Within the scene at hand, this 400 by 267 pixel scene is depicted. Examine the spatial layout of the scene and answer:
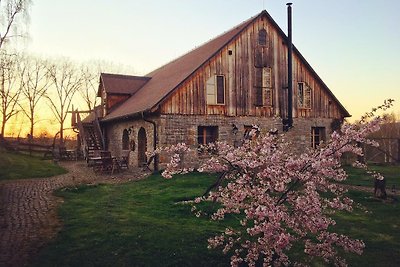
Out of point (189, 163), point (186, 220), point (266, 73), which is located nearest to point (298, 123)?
point (266, 73)

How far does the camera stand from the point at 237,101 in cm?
1988

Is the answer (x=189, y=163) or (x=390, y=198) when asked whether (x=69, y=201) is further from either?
(x=390, y=198)

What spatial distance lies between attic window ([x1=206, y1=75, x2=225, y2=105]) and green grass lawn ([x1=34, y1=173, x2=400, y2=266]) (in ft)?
25.5

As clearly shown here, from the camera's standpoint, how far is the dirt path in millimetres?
7055

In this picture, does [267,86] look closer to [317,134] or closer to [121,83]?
[317,134]

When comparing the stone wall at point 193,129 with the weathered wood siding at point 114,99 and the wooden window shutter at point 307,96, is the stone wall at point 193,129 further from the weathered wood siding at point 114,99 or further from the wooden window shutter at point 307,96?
the weathered wood siding at point 114,99

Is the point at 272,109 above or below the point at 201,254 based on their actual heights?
above

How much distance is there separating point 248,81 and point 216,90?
86.0 inches

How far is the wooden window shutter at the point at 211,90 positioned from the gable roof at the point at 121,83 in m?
9.44

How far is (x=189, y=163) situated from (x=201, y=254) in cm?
1138

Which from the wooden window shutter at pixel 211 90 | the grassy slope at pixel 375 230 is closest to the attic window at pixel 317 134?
the wooden window shutter at pixel 211 90

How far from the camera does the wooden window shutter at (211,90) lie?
1911cm

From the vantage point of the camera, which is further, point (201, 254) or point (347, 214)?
point (347, 214)

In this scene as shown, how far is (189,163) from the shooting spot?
60.2 feet
